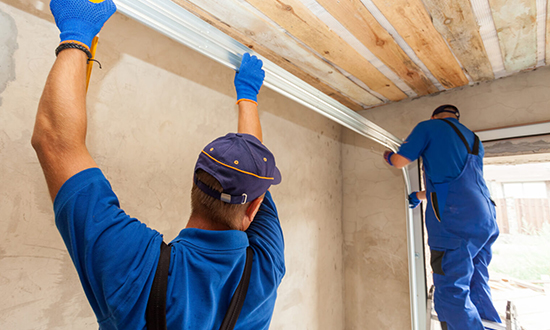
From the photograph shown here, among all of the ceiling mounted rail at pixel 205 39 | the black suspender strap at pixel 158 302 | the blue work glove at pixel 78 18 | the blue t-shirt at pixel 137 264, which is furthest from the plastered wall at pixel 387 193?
the blue work glove at pixel 78 18

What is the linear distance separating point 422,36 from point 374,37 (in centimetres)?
25

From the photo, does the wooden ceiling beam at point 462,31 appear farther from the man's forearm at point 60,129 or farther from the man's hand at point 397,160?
the man's forearm at point 60,129

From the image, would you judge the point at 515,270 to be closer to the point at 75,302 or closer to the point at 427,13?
the point at 427,13

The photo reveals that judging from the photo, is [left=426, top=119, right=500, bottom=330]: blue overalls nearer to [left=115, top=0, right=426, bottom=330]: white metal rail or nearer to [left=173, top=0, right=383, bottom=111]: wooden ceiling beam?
[left=115, top=0, right=426, bottom=330]: white metal rail

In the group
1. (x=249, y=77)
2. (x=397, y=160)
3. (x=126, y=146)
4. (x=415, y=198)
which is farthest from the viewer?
(x=415, y=198)

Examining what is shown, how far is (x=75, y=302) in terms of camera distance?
1.05 metres

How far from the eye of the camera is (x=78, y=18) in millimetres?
542

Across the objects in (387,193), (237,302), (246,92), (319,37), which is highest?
(319,37)

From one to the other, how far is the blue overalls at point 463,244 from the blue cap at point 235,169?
1.26 metres

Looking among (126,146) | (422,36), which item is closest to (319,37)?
(422,36)

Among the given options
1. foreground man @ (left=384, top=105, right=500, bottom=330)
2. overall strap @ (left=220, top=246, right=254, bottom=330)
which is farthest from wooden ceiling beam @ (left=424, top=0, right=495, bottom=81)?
overall strap @ (left=220, top=246, right=254, bottom=330)

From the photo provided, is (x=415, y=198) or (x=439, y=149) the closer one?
(x=439, y=149)

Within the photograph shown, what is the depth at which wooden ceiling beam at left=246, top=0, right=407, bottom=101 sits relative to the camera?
1.21m

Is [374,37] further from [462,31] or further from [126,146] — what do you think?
[126,146]
